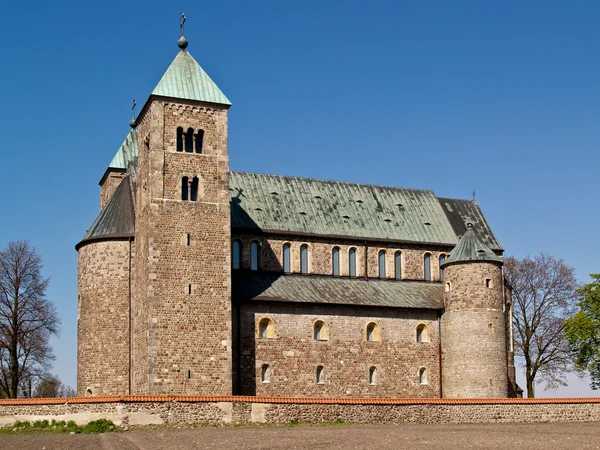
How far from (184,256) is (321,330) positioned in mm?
9333

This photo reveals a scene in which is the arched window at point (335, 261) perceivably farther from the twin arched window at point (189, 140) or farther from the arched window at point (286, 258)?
the twin arched window at point (189, 140)

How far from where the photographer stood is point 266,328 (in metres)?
53.1

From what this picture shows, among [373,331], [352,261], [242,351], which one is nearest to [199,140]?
[242,351]

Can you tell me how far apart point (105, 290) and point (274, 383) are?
32.3 ft

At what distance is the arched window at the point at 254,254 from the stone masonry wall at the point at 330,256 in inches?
8.2

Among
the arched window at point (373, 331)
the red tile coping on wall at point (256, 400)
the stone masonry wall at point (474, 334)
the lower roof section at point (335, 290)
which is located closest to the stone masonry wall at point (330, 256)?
the lower roof section at point (335, 290)

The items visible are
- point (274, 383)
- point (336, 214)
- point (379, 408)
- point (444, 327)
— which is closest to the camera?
point (379, 408)

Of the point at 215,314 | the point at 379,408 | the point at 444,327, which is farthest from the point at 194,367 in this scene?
the point at 444,327

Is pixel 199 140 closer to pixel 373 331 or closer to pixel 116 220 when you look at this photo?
pixel 116 220

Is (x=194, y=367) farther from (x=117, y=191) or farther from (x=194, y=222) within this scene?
(x=117, y=191)

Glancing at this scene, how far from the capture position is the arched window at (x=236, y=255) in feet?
183

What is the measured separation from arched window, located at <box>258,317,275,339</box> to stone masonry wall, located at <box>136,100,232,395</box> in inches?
148

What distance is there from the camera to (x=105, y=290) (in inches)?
2014

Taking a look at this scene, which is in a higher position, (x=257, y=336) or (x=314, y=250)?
(x=314, y=250)
